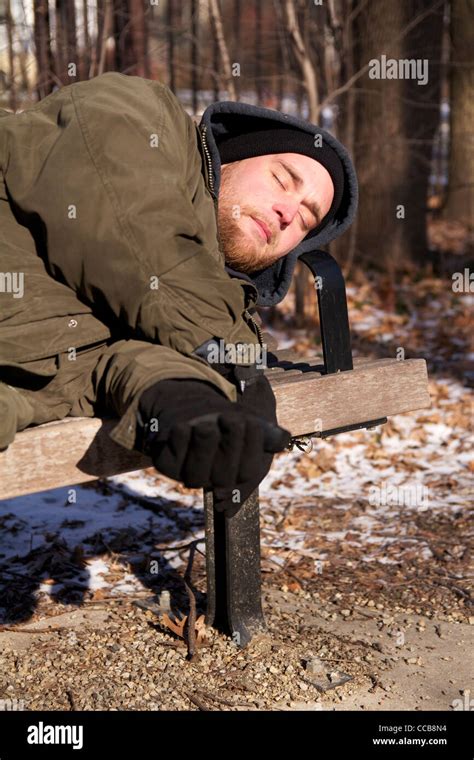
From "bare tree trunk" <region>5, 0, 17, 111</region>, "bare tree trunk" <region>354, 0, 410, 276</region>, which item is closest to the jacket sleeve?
"bare tree trunk" <region>5, 0, 17, 111</region>

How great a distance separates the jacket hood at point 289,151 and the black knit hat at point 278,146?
0.06ft

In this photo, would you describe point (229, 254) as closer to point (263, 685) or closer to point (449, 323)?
point (263, 685)

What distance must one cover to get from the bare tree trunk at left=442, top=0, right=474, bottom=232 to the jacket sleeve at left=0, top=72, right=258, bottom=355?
7.84 m

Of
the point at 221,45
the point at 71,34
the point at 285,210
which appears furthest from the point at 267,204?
the point at 221,45

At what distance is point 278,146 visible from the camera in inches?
126

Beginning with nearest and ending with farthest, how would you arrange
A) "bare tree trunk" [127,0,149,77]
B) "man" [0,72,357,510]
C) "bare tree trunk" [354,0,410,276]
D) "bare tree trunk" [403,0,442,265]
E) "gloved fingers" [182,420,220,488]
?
"gloved fingers" [182,420,220,488] → "man" [0,72,357,510] → "bare tree trunk" [127,0,149,77] → "bare tree trunk" [354,0,410,276] → "bare tree trunk" [403,0,442,265]

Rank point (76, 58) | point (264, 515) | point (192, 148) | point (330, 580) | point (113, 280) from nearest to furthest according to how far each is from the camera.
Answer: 1. point (113, 280)
2. point (192, 148)
3. point (330, 580)
4. point (264, 515)
5. point (76, 58)

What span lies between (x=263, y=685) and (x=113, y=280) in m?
1.32

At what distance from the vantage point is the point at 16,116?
2797mm

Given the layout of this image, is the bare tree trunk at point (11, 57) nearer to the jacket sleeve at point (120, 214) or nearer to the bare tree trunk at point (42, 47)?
the bare tree trunk at point (42, 47)

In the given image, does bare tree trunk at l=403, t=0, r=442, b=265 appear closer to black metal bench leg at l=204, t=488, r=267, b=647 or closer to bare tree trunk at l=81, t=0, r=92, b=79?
bare tree trunk at l=81, t=0, r=92, b=79

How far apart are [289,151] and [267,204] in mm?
233

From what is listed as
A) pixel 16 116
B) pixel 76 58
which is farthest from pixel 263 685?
pixel 76 58

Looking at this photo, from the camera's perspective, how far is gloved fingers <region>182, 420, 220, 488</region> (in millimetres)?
2193
